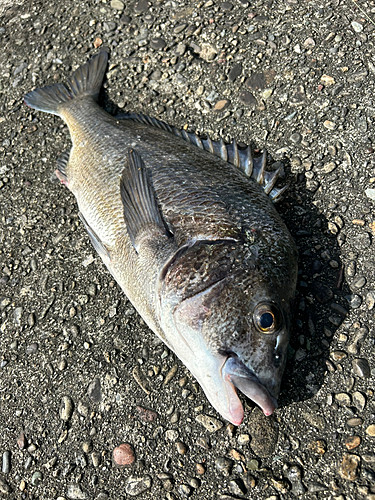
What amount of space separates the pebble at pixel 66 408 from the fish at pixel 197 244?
868mm

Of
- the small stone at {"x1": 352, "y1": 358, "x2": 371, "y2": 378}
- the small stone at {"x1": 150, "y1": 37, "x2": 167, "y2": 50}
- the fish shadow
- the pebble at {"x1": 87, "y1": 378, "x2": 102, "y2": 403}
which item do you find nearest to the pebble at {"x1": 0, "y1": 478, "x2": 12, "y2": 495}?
the pebble at {"x1": 87, "y1": 378, "x2": 102, "y2": 403}

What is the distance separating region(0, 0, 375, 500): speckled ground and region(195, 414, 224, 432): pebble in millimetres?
12

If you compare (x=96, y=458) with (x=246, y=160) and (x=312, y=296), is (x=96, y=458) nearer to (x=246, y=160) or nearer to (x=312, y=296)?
(x=312, y=296)

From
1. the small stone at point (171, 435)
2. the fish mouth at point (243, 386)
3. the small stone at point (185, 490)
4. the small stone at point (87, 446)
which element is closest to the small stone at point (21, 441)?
the small stone at point (87, 446)

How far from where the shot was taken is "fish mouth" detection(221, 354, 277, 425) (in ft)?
6.40

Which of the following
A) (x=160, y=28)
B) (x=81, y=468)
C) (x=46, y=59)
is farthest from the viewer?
(x=46, y=59)

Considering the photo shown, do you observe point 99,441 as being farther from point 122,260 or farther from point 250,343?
point 250,343

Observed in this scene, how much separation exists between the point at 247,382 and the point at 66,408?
5.20ft

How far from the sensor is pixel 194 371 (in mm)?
2236

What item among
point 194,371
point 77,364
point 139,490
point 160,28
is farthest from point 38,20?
point 139,490

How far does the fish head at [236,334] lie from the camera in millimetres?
2004


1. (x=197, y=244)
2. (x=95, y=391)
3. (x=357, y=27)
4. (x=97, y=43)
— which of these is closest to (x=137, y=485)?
(x=95, y=391)

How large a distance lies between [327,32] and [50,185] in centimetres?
300

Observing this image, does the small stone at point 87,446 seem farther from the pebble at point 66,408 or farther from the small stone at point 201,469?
the small stone at point 201,469
